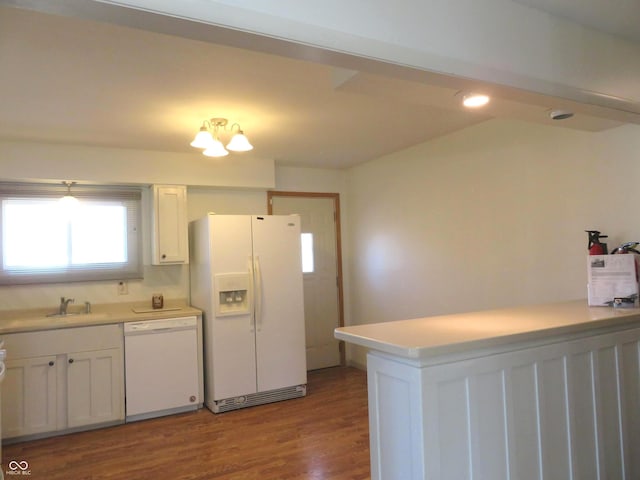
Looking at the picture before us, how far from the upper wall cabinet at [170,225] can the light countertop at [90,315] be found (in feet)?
1.58

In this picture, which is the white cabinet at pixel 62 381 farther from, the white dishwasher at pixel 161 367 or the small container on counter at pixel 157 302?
the small container on counter at pixel 157 302

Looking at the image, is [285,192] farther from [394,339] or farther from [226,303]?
[394,339]

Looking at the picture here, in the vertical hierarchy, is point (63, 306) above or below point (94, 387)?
above

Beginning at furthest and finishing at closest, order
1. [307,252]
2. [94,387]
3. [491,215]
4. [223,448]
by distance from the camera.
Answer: [307,252]
[94,387]
[491,215]
[223,448]

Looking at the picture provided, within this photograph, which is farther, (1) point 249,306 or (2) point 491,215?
(1) point 249,306

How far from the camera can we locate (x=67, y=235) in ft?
13.2

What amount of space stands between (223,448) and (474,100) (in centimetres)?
281

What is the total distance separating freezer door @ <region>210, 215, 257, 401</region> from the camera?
394cm

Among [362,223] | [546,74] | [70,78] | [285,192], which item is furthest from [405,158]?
[70,78]

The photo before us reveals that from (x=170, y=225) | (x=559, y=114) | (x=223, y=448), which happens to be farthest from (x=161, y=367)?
(x=559, y=114)

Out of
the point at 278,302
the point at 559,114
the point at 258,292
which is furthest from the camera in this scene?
the point at 278,302

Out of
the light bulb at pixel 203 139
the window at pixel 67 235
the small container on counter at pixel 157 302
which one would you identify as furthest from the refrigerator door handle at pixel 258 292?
the light bulb at pixel 203 139

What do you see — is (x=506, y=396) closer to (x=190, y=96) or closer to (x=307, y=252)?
(x=190, y=96)

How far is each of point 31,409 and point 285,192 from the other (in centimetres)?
309
